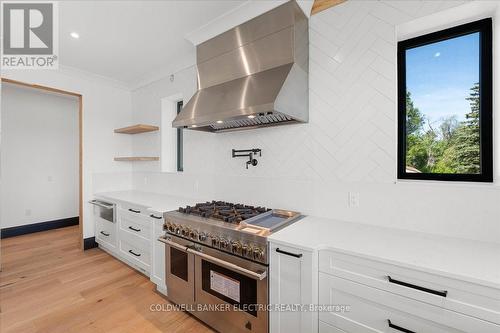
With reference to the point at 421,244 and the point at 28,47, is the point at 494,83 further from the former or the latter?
the point at 28,47

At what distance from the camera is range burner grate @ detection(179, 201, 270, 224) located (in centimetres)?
185

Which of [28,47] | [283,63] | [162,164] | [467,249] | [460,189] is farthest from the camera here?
[162,164]

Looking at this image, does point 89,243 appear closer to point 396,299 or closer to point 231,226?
point 231,226

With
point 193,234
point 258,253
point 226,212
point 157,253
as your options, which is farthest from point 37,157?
point 258,253

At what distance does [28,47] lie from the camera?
262 centimetres

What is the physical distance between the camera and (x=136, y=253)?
2.72 meters

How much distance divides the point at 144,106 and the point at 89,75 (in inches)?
34.3

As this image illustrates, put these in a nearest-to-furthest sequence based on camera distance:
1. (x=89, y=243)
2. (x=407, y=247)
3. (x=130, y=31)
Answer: (x=407, y=247) < (x=130, y=31) < (x=89, y=243)

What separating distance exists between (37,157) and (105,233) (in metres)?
2.49

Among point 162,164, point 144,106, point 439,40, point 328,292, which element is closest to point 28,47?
point 144,106

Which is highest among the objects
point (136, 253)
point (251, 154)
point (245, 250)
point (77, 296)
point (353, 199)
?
point (251, 154)

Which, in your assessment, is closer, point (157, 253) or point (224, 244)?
point (224, 244)

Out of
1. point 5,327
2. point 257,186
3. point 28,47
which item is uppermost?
point 28,47

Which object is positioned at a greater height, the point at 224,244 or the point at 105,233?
the point at 224,244
